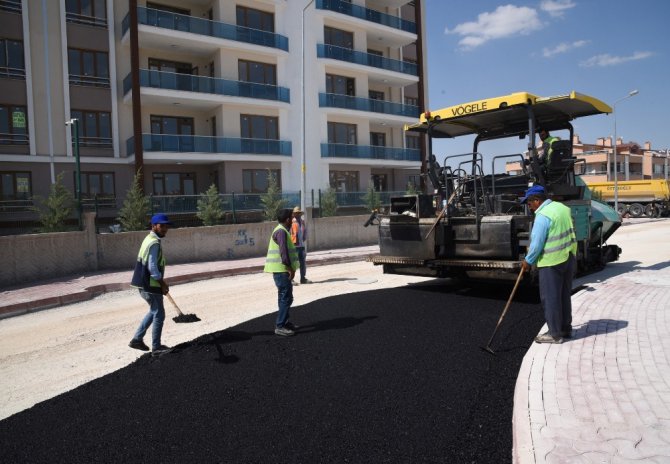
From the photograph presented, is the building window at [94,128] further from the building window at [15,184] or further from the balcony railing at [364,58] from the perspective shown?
the balcony railing at [364,58]

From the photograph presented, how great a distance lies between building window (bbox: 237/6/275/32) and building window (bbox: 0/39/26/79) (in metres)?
10.6

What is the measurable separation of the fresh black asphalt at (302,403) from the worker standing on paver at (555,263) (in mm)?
453

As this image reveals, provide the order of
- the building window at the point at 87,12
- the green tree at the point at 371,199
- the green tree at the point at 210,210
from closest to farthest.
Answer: the green tree at the point at 210,210 → the building window at the point at 87,12 → the green tree at the point at 371,199

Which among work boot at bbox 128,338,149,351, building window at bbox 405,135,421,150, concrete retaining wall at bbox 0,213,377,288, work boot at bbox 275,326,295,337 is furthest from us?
building window at bbox 405,135,421,150

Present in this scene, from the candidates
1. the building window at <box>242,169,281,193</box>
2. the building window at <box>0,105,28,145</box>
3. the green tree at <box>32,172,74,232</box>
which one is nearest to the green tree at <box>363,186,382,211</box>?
the building window at <box>242,169,281,193</box>

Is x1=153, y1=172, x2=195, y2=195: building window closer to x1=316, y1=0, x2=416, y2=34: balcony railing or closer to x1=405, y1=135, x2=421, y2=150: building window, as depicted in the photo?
x1=316, y1=0, x2=416, y2=34: balcony railing

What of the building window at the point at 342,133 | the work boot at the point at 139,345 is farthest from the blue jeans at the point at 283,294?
the building window at the point at 342,133

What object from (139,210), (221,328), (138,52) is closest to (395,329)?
(221,328)

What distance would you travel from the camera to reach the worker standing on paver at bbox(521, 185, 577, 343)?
5.24 meters

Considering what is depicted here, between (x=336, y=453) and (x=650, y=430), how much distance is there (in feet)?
6.89

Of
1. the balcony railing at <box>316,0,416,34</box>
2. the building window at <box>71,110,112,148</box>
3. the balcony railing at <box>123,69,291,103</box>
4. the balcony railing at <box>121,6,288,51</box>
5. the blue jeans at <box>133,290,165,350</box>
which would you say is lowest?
the blue jeans at <box>133,290,165,350</box>

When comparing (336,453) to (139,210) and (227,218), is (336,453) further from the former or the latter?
(227,218)

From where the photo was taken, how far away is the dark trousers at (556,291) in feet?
17.2

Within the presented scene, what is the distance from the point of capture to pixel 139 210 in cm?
1520
